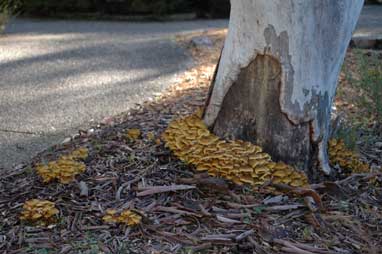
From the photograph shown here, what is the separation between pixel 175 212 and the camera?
3.02 metres

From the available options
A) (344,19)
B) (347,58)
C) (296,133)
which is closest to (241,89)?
(296,133)

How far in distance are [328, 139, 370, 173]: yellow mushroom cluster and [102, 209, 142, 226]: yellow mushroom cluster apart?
130cm

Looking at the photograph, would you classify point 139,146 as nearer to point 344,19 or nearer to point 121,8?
point 344,19

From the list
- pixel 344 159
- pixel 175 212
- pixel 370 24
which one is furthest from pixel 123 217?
pixel 370 24

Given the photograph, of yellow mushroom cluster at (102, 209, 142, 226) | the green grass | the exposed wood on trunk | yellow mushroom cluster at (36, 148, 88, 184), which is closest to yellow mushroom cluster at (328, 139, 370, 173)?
the exposed wood on trunk

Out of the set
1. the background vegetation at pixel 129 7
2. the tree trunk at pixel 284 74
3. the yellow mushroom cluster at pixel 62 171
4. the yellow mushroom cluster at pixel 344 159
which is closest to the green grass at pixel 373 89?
the yellow mushroom cluster at pixel 344 159

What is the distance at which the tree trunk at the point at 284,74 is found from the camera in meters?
3.11

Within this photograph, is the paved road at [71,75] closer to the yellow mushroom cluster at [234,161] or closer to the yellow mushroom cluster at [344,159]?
the yellow mushroom cluster at [234,161]

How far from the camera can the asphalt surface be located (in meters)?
4.97

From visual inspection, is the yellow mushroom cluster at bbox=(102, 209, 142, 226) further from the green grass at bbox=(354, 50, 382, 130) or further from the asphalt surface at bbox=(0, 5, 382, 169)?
the green grass at bbox=(354, 50, 382, 130)

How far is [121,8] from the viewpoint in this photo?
39.4 feet

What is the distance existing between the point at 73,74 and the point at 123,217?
4113 mm

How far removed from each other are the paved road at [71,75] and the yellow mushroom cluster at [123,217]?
1368 mm

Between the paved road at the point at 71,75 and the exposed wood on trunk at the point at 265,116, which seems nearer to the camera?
the exposed wood on trunk at the point at 265,116
